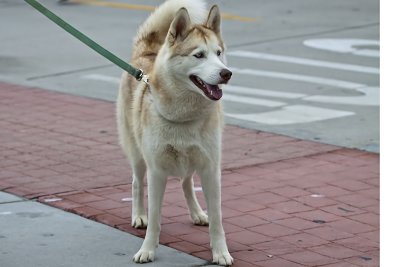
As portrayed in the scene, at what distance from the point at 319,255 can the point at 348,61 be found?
6.76 m

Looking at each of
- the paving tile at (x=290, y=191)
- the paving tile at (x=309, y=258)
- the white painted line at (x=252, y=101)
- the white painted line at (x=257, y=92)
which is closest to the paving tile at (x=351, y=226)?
the paving tile at (x=309, y=258)

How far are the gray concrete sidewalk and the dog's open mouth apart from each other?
3.38 ft

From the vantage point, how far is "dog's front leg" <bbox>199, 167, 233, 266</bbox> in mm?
5914

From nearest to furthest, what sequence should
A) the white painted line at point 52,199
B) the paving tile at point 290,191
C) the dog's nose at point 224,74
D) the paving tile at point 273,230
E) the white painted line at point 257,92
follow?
the dog's nose at point 224,74 < the paving tile at point 273,230 < the white painted line at point 52,199 < the paving tile at point 290,191 < the white painted line at point 257,92

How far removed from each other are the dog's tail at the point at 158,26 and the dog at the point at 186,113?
18mm

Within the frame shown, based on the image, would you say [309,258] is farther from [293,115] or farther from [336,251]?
[293,115]

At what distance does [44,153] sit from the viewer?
28.5ft

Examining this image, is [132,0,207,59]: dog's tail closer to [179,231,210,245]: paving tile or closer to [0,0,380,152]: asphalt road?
[179,231,210,245]: paving tile

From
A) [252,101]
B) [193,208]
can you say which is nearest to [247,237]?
[193,208]

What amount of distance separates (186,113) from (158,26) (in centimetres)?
115

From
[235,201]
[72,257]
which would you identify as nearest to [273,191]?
[235,201]

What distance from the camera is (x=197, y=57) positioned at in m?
5.59

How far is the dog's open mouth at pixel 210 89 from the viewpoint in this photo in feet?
18.0

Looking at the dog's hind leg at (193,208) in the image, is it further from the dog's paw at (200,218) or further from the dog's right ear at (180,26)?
the dog's right ear at (180,26)
